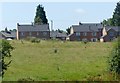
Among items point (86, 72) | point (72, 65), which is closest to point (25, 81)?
point (86, 72)

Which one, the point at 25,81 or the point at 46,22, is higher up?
the point at 46,22

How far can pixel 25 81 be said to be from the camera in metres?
19.8

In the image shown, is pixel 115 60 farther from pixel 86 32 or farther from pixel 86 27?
pixel 86 27

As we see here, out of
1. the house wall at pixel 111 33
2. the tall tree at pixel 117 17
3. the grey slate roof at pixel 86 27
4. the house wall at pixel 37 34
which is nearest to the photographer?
the house wall at pixel 111 33

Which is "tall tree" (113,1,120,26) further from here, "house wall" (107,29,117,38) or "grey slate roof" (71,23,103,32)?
"grey slate roof" (71,23,103,32)

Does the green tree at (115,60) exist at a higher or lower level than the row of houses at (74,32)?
lower

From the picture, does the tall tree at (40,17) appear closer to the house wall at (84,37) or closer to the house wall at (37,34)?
the house wall at (37,34)

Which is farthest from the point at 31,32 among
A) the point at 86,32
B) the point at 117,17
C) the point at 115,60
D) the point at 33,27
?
the point at 115,60

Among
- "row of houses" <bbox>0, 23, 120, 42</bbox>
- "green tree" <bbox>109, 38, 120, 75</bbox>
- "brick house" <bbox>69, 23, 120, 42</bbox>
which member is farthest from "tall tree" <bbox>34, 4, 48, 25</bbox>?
"green tree" <bbox>109, 38, 120, 75</bbox>

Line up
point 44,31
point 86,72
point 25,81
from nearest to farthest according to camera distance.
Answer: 1. point 25,81
2. point 86,72
3. point 44,31

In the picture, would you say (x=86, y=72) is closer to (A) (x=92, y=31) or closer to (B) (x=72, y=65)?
(B) (x=72, y=65)

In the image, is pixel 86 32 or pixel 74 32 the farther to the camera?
pixel 86 32

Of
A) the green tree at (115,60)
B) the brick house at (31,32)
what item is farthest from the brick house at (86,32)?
the green tree at (115,60)

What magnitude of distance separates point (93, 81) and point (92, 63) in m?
7.93
